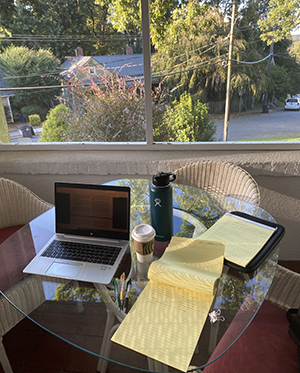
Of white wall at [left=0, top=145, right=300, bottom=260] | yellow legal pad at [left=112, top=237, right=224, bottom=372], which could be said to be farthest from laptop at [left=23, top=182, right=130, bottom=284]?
white wall at [left=0, top=145, right=300, bottom=260]

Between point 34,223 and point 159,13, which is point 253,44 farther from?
point 34,223

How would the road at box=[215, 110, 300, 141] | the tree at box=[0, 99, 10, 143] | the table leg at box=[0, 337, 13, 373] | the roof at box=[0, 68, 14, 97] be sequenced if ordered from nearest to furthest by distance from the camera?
the table leg at box=[0, 337, 13, 373] < the road at box=[215, 110, 300, 141] < the roof at box=[0, 68, 14, 97] < the tree at box=[0, 99, 10, 143]

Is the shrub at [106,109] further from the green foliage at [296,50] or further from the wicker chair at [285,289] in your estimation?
the wicker chair at [285,289]

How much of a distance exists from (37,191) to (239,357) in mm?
1941

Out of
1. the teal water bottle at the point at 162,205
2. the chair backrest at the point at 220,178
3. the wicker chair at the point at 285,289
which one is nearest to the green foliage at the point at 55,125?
the chair backrest at the point at 220,178

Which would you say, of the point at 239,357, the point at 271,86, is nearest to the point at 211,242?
the point at 239,357

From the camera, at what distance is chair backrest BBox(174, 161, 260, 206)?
1699mm

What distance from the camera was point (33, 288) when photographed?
1062 mm

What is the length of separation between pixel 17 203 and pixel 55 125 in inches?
32.1

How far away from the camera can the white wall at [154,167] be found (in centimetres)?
210

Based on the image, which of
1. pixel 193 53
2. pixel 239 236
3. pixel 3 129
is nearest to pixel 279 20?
pixel 193 53

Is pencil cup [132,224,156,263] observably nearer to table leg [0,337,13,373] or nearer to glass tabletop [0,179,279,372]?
glass tabletop [0,179,279,372]

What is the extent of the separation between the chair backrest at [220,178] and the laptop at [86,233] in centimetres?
76

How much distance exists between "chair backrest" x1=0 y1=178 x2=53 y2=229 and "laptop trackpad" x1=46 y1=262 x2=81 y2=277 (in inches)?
31.4
